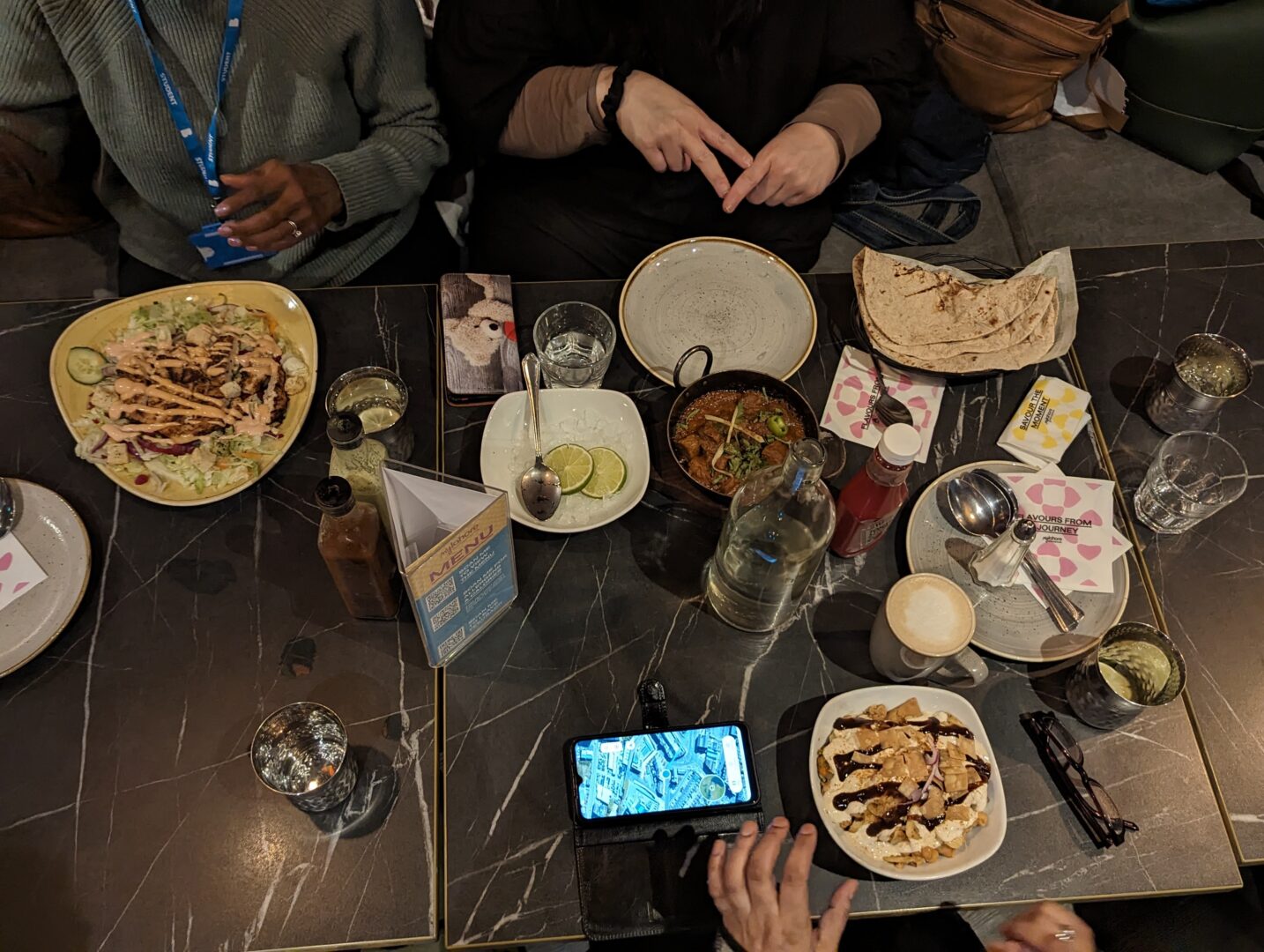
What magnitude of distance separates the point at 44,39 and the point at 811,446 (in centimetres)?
158

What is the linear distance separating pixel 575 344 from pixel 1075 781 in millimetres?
1130

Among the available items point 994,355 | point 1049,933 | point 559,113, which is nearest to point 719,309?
point 994,355

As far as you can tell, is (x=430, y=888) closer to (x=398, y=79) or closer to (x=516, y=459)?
(x=516, y=459)

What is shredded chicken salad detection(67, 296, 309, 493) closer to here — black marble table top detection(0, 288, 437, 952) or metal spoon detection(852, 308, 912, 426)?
black marble table top detection(0, 288, 437, 952)

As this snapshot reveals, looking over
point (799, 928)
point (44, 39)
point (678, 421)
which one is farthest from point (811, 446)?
point (44, 39)

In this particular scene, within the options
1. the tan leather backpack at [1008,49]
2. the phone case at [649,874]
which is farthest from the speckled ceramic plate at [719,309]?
the tan leather backpack at [1008,49]

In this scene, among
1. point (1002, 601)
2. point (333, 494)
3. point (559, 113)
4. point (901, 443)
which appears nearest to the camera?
point (333, 494)

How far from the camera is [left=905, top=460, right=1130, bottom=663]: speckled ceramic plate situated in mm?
1408

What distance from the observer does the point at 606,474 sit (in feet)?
4.96

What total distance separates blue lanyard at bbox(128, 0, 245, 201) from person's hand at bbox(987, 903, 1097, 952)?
1.98 m

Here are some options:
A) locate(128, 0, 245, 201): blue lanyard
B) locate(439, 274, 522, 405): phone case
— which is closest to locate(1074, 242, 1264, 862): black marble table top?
locate(439, 274, 522, 405): phone case

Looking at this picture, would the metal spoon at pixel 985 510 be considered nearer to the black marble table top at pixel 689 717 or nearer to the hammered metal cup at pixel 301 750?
the black marble table top at pixel 689 717

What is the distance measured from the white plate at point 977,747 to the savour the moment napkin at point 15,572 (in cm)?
126

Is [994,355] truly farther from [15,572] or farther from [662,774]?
[15,572]
